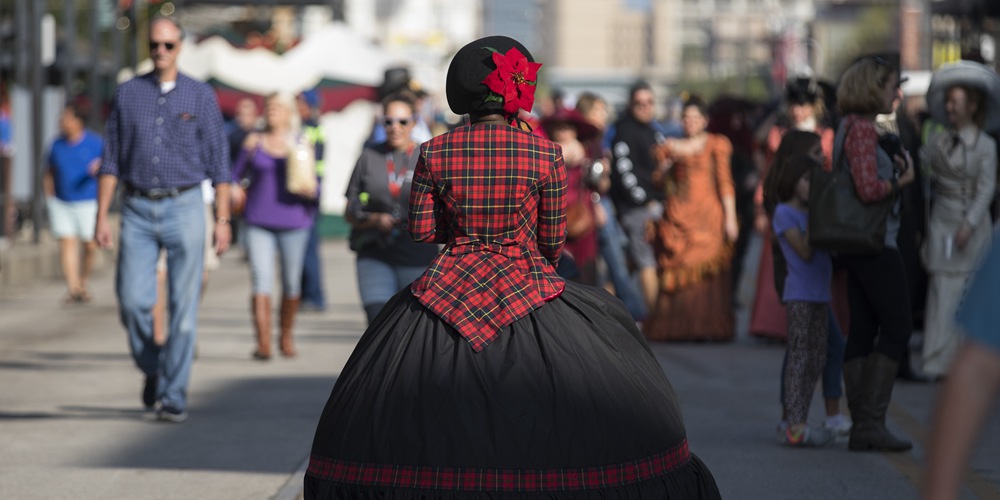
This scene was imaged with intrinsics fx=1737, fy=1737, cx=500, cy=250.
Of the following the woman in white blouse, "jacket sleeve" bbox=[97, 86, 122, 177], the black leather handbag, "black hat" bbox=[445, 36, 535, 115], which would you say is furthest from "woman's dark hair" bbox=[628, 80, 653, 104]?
"black hat" bbox=[445, 36, 535, 115]

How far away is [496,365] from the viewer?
4965 millimetres

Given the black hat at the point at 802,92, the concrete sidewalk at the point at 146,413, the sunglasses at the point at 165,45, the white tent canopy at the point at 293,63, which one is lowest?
the concrete sidewalk at the point at 146,413

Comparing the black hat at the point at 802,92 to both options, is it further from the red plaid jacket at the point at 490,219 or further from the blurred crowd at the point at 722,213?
the red plaid jacket at the point at 490,219

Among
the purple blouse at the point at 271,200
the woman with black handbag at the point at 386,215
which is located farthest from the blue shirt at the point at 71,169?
the woman with black handbag at the point at 386,215

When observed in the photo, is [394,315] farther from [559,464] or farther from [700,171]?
[700,171]

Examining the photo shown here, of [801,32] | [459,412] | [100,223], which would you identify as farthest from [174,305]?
[801,32]

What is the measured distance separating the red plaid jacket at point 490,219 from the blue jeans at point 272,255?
6.52m

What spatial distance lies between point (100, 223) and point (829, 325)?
3.65 m

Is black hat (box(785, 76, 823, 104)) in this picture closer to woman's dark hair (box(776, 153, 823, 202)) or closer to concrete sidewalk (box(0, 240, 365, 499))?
woman's dark hair (box(776, 153, 823, 202))

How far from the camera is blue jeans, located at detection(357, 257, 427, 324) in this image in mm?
8531

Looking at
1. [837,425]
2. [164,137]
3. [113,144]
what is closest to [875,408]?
[837,425]

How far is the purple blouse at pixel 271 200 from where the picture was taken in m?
11.9

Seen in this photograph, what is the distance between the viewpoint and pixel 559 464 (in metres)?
4.81

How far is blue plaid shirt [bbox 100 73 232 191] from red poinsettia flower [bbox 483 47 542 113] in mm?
3769
